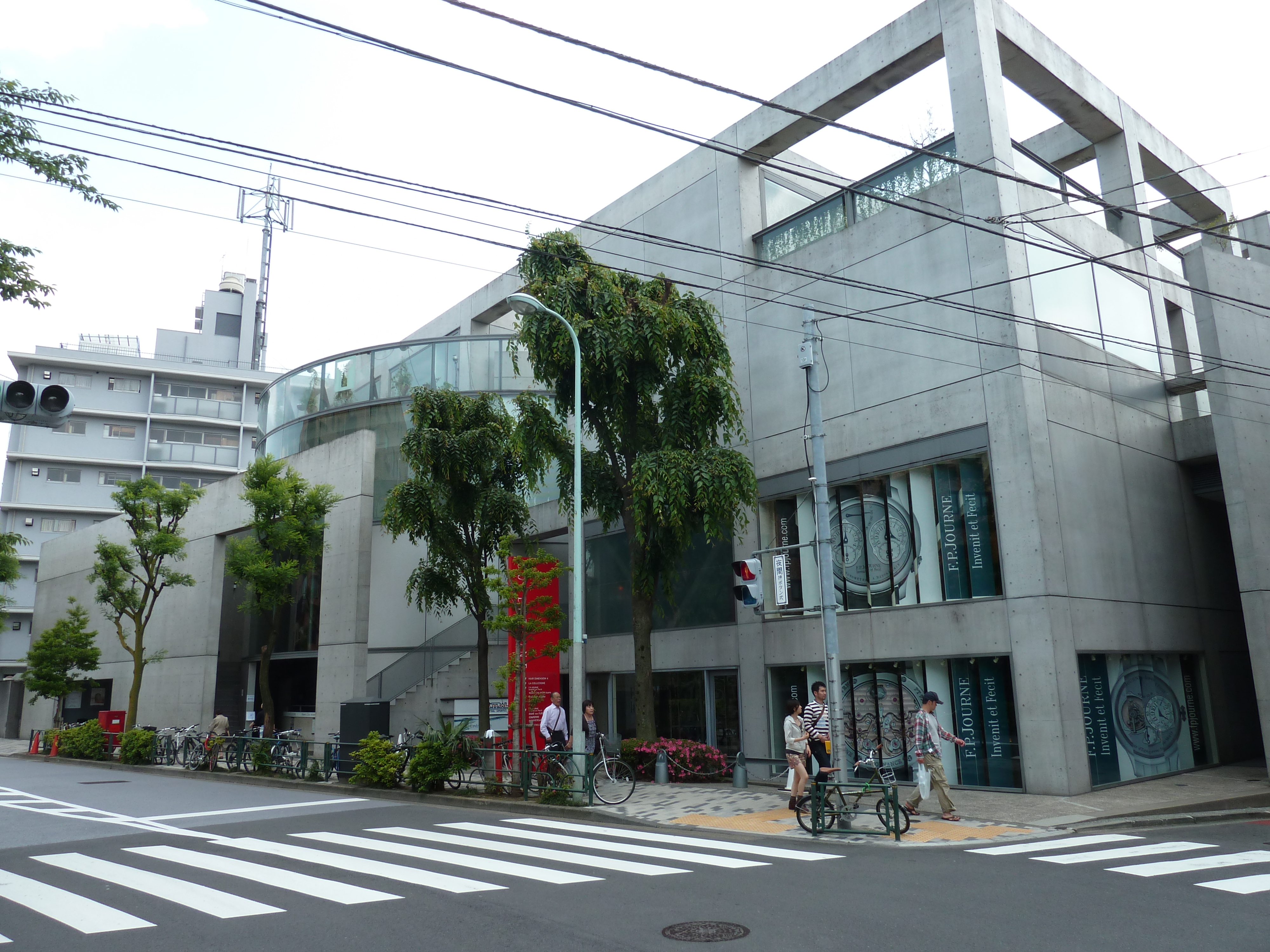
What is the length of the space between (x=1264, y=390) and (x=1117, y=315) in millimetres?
3098

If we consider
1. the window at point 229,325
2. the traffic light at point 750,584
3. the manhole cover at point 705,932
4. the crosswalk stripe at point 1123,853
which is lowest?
the crosswalk stripe at point 1123,853

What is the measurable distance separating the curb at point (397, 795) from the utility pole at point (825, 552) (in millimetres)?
2964

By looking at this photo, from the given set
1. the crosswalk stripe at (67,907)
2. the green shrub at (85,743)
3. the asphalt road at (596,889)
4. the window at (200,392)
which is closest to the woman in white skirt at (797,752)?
the asphalt road at (596,889)

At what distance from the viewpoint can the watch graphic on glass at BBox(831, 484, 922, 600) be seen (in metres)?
17.9

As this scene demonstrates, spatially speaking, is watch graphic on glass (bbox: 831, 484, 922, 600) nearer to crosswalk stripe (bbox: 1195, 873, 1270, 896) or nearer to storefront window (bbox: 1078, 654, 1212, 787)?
storefront window (bbox: 1078, 654, 1212, 787)

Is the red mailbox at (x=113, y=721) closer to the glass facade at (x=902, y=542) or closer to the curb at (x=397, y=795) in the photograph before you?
the curb at (x=397, y=795)

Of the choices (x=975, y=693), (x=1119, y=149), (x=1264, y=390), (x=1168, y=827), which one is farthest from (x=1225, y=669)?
(x=1119, y=149)

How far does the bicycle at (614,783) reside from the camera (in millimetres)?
15625

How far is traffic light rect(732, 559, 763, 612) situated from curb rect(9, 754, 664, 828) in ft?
11.6

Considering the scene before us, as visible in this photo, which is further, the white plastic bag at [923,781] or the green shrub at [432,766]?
the green shrub at [432,766]

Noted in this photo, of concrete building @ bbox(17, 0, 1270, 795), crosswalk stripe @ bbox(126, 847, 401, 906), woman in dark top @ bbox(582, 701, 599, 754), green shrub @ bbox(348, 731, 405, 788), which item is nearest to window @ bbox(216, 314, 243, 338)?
concrete building @ bbox(17, 0, 1270, 795)

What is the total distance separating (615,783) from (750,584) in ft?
14.9

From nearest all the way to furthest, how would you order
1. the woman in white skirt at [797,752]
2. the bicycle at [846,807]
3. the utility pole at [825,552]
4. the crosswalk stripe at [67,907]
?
the crosswalk stripe at [67,907] → the bicycle at [846,807] → the utility pole at [825,552] → the woman in white skirt at [797,752]

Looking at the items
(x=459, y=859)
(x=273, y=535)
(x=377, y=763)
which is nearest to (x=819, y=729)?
(x=459, y=859)
